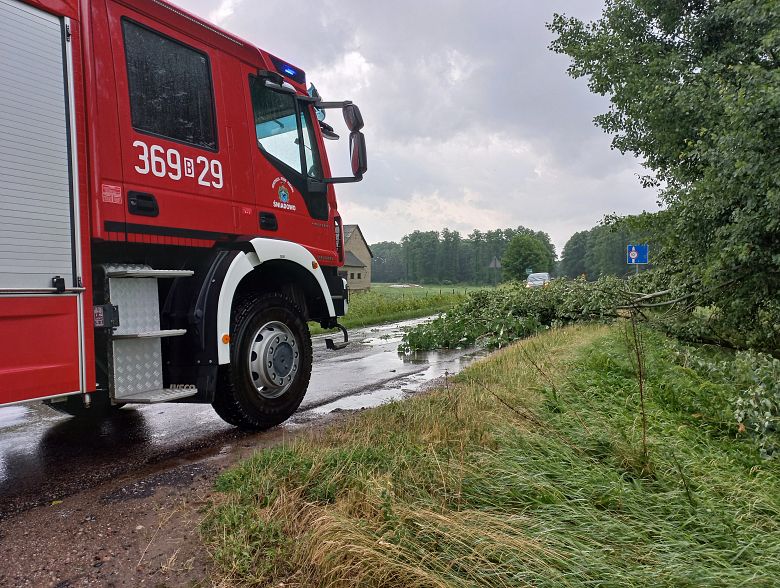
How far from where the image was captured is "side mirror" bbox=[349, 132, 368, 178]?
194 inches

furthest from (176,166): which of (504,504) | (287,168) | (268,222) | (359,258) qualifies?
(359,258)

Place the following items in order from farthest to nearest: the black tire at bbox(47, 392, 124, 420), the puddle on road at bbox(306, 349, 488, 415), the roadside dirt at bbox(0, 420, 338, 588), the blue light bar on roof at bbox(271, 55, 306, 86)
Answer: the puddle on road at bbox(306, 349, 488, 415) < the blue light bar on roof at bbox(271, 55, 306, 86) < the black tire at bbox(47, 392, 124, 420) < the roadside dirt at bbox(0, 420, 338, 588)

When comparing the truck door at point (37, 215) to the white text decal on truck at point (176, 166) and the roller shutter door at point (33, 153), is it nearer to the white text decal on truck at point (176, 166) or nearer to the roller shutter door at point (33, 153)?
the roller shutter door at point (33, 153)

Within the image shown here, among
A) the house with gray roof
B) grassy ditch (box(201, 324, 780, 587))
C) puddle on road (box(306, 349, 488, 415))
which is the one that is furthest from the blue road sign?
the house with gray roof

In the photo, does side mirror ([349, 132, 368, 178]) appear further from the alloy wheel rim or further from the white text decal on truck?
the alloy wheel rim

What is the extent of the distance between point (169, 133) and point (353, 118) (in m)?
1.79

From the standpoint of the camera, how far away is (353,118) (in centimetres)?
490

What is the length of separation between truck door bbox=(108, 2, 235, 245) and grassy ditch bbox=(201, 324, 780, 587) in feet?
5.99

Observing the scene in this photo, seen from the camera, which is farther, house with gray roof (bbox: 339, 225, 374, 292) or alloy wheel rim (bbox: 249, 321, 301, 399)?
house with gray roof (bbox: 339, 225, 374, 292)

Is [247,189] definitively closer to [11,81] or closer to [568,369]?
[11,81]

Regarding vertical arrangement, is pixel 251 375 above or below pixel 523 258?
below

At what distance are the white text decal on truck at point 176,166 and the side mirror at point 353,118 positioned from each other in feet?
4.68

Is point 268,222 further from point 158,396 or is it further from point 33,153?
point 33,153

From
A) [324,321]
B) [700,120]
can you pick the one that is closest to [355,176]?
[324,321]
